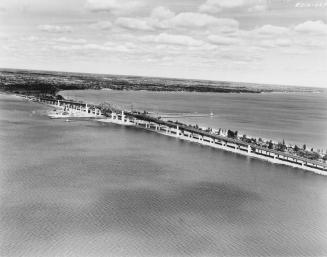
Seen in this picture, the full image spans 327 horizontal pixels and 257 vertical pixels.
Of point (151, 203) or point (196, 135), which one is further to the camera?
point (196, 135)

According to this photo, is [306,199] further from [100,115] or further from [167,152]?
[100,115]

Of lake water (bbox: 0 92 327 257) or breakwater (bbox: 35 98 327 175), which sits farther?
breakwater (bbox: 35 98 327 175)

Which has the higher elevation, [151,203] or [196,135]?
[196,135]

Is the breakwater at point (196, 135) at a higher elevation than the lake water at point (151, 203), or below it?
higher

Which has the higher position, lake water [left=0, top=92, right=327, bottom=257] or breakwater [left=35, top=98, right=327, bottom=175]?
breakwater [left=35, top=98, right=327, bottom=175]

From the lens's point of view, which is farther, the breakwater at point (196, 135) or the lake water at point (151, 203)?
the breakwater at point (196, 135)
